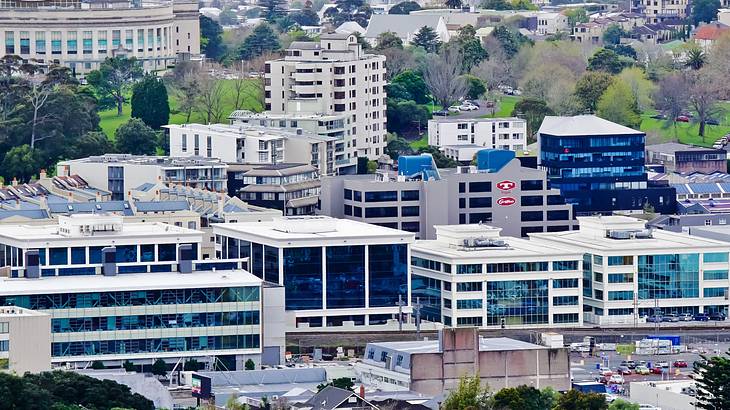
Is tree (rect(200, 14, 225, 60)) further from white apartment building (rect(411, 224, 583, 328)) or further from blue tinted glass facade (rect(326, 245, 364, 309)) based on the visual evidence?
blue tinted glass facade (rect(326, 245, 364, 309))

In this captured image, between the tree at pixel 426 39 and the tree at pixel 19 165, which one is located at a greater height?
the tree at pixel 426 39

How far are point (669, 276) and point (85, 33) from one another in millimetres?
49546

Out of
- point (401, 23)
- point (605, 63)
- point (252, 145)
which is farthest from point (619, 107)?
point (401, 23)

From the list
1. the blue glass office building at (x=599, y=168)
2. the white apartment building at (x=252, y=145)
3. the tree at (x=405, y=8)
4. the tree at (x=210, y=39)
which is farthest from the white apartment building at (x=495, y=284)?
the tree at (x=405, y=8)

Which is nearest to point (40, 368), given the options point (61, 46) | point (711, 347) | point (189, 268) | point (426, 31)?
point (189, 268)

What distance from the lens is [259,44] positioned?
13975 centimetres

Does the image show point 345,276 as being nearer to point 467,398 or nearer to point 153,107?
point 467,398

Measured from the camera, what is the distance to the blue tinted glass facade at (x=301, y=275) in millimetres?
81562

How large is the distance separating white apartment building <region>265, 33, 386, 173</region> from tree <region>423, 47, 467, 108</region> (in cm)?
1181

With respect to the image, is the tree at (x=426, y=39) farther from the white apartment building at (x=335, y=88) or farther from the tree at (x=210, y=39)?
the white apartment building at (x=335, y=88)

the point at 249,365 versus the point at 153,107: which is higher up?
the point at 153,107

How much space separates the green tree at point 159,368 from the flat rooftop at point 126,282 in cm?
192

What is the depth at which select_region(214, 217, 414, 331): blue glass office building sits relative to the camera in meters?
81.6

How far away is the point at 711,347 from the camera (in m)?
81.4
